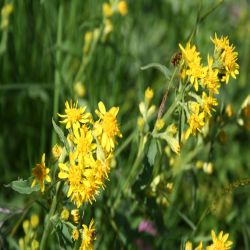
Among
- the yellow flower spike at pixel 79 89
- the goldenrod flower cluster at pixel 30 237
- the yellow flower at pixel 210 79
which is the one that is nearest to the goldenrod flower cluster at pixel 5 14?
the yellow flower spike at pixel 79 89

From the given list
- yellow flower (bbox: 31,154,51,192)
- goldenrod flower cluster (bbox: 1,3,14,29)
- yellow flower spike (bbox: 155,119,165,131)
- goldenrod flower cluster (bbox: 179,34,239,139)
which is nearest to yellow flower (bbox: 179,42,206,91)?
goldenrod flower cluster (bbox: 179,34,239,139)

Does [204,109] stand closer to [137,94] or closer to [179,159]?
[179,159]

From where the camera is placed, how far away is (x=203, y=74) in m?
1.43

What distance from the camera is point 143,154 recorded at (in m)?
1.64

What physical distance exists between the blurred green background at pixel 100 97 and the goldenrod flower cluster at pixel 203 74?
1.39 ft

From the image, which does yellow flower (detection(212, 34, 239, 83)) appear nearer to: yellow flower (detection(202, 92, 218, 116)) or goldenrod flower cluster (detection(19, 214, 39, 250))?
yellow flower (detection(202, 92, 218, 116))

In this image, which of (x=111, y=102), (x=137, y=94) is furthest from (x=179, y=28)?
(x=111, y=102)

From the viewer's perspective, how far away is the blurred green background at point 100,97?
1.99 meters

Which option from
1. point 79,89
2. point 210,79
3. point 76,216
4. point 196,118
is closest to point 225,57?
point 210,79

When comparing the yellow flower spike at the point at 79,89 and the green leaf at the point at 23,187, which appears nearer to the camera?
the green leaf at the point at 23,187

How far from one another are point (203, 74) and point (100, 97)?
98 cm

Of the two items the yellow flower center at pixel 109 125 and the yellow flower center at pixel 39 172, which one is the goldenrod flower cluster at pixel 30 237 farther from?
the yellow flower center at pixel 109 125

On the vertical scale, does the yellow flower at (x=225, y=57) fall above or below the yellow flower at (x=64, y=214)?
above

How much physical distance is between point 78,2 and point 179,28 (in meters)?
0.58
